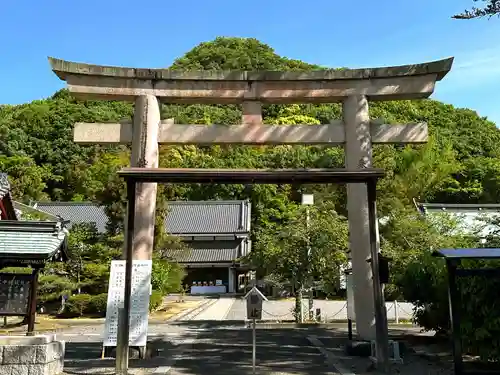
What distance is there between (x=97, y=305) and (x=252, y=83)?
47.6 feet

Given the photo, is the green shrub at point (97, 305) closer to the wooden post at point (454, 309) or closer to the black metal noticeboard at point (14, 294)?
the black metal noticeboard at point (14, 294)

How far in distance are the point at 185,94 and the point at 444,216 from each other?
17.4 m

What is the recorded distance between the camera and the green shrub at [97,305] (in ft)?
66.4

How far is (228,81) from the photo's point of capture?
33.5 feet

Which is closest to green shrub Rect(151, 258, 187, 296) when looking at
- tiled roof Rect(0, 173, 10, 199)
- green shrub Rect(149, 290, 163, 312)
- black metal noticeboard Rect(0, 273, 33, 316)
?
green shrub Rect(149, 290, 163, 312)

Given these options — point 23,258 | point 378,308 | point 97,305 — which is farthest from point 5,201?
point 378,308

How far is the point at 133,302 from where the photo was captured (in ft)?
28.1

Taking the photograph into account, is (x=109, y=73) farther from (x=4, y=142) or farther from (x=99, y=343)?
(x=4, y=142)

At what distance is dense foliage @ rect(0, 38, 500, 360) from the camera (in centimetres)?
1661

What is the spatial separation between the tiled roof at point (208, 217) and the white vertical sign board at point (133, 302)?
32.8 meters

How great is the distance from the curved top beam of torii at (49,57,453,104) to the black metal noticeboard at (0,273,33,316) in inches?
164

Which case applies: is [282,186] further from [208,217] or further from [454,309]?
[454,309]

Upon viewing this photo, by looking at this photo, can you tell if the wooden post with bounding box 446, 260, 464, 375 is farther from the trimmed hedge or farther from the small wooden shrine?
the trimmed hedge

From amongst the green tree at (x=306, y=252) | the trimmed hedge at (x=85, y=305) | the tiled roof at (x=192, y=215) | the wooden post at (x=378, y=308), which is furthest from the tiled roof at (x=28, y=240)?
the tiled roof at (x=192, y=215)
